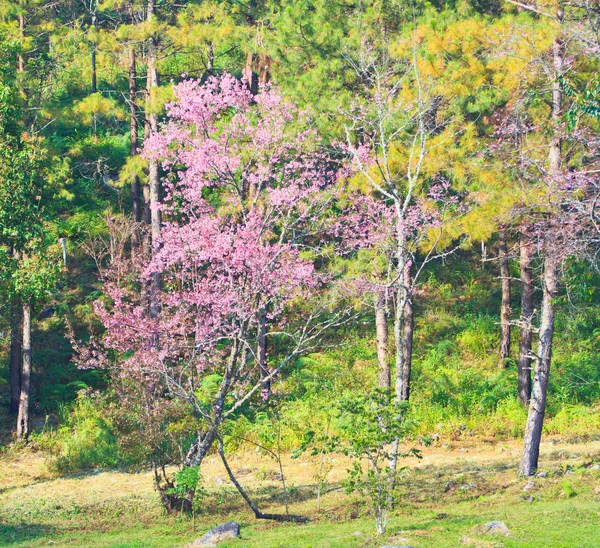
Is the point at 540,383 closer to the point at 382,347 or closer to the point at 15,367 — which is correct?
the point at 382,347

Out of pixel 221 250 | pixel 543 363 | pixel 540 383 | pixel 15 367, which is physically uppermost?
pixel 221 250

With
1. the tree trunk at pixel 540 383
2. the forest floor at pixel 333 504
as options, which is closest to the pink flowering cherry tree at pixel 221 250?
the forest floor at pixel 333 504

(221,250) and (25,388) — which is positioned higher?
(221,250)

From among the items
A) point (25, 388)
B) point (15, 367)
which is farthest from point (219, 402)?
point (15, 367)

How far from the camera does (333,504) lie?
44.4 feet

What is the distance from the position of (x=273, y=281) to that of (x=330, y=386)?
269 inches

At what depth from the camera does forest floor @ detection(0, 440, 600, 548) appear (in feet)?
32.5

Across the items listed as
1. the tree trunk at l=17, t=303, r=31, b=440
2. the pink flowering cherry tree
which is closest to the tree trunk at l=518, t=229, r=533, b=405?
the pink flowering cherry tree

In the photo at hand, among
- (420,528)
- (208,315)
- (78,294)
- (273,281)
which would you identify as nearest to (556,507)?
(420,528)

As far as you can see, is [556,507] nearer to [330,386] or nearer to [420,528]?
[420,528]

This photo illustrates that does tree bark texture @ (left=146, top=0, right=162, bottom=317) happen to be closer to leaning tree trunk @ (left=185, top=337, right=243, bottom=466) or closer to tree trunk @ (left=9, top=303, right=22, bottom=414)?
leaning tree trunk @ (left=185, top=337, right=243, bottom=466)

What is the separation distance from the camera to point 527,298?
18109 millimetres

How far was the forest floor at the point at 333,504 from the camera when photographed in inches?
390

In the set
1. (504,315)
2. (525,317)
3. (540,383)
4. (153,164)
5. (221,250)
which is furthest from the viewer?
(504,315)
